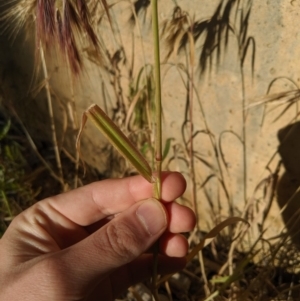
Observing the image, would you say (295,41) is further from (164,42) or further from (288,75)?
(164,42)

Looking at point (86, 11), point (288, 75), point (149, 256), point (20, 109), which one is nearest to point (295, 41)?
point (288, 75)

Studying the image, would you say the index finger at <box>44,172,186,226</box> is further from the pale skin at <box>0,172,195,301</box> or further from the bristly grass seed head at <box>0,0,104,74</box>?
the bristly grass seed head at <box>0,0,104,74</box>

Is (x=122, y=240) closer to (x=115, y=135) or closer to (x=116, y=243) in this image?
(x=116, y=243)

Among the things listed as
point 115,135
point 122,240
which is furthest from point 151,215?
point 115,135

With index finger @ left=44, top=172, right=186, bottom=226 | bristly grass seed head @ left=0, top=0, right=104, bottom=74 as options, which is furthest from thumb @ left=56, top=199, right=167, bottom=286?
bristly grass seed head @ left=0, top=0, right=104, bottom=74

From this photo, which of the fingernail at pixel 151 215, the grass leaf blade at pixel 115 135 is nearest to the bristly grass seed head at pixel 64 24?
the grass leaf blade at pixel 115 135

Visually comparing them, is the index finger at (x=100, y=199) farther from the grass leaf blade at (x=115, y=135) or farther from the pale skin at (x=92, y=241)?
the grass leaf blade at (x=115, y=135)
